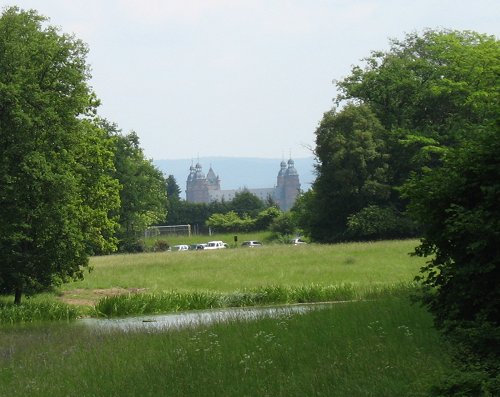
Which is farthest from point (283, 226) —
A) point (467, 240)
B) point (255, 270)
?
point (467, 240)

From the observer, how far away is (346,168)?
74938mm

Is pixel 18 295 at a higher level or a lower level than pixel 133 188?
lower

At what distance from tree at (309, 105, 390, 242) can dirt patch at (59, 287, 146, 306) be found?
31348 mm

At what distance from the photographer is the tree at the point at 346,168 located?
74.6 meters

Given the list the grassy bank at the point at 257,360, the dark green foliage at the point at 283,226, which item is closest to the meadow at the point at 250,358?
the grassy bank at the point at 257,360

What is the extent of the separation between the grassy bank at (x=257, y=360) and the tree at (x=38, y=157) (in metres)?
16.1

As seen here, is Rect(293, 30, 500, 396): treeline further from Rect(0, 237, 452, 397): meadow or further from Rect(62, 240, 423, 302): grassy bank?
Rect(62, 240, 423, 302): grassy bank

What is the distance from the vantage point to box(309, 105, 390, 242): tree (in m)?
74.6

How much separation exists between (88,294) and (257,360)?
30549mm

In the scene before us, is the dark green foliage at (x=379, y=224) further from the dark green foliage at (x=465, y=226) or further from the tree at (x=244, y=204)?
the tree at (x=244, y=204)

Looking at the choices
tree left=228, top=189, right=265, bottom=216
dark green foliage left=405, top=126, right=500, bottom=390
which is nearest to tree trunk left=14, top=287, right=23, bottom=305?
dark green foliage left=405, top=126, right=500, bottom=390

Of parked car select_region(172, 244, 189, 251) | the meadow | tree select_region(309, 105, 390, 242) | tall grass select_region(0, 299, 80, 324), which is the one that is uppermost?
tree select_region(309, 105, 390, 242)

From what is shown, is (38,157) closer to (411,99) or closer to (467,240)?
(467,240)

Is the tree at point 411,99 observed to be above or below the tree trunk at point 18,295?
above
